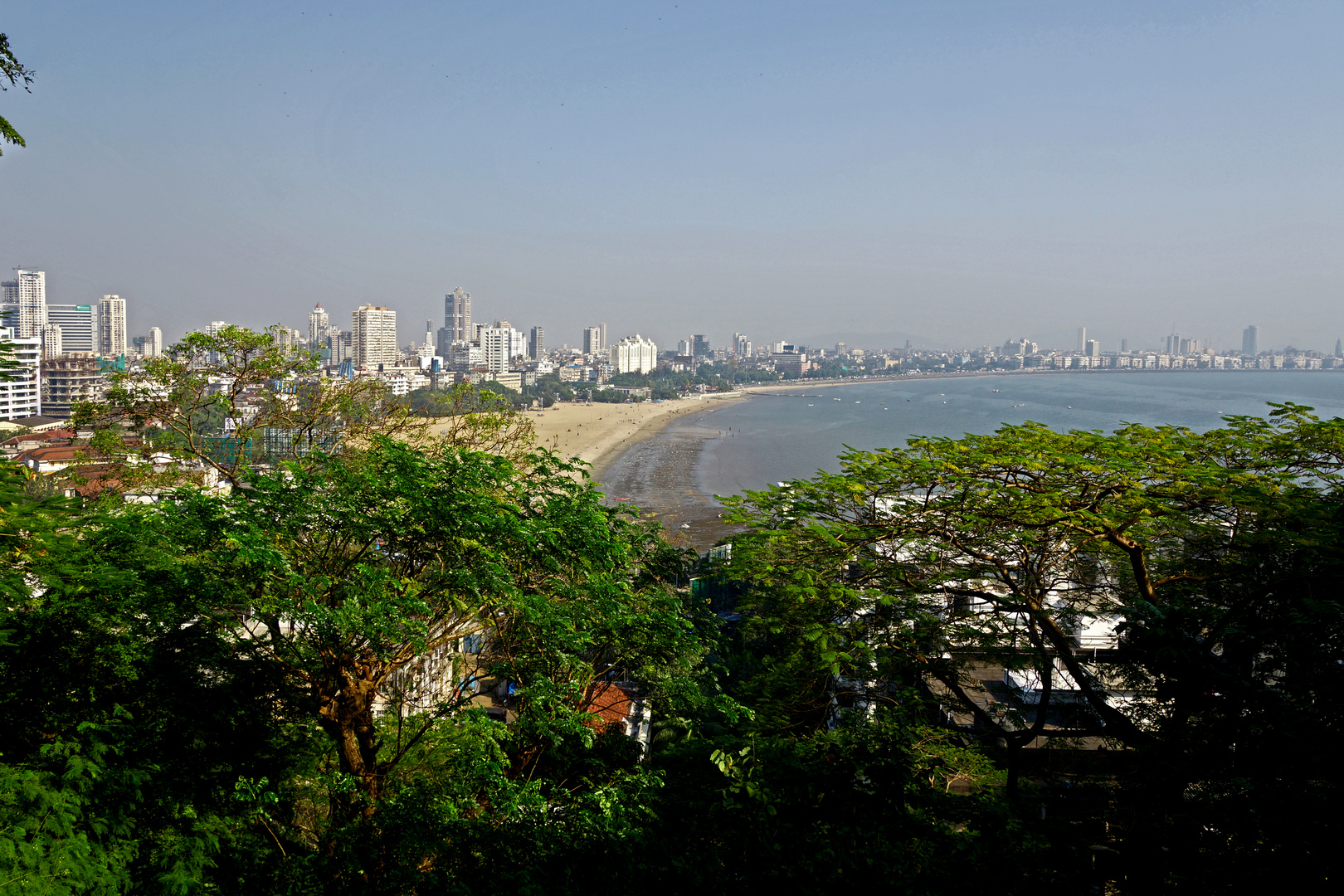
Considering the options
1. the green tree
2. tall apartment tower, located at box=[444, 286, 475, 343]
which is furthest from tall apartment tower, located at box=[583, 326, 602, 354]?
the green tree

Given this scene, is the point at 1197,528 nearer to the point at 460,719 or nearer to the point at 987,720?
the point at 987,720

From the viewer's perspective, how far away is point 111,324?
8119 centimetres

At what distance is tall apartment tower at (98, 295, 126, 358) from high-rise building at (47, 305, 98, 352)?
631 millimetres

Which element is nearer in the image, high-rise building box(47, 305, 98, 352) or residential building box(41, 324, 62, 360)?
residential building box(41, 324, 62, 360)

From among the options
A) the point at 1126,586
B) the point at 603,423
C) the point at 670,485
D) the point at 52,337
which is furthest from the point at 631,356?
the point at 1126,586

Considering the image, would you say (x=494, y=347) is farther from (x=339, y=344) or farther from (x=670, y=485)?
(x=670, y=485)

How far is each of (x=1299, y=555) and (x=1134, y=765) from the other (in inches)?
61.8

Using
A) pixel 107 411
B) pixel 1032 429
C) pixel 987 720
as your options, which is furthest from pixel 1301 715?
pixel 107 411

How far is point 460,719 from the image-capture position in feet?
12.2

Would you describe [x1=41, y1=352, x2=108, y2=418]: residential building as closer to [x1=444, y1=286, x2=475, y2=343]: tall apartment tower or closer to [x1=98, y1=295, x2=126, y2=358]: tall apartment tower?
[x1=98, y1=295, x2=126, y2=358]: tall apartment tower

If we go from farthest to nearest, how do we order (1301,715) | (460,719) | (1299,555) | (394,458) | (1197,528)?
(1197,528) → (394,458) → (1299,555) → (460,719) → (1301,715)

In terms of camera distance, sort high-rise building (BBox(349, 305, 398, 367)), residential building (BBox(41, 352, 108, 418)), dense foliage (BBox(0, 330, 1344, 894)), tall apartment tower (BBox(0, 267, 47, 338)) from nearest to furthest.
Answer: dense foliage (BBox(0, 330, 1344, 894))
residential building (BBox(41, 352, 108, 418))
tall apartment tower (BBox(0, 267, 47, 338))
high-rise building (BBox(349, 305, 398, 367))

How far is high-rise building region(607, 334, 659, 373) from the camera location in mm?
102812

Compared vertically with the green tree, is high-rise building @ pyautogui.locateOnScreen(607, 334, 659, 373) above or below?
above
